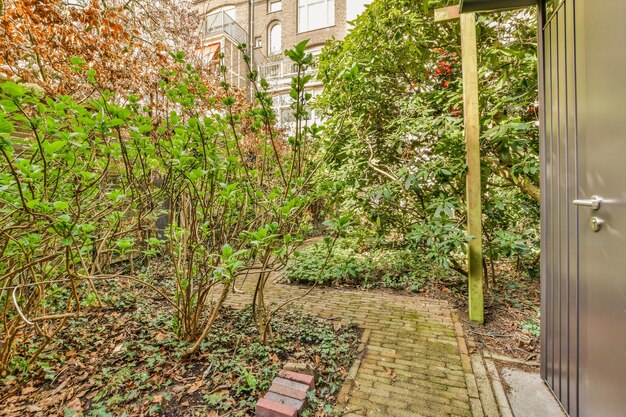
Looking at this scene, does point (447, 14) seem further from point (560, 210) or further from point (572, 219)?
point (572, 219)

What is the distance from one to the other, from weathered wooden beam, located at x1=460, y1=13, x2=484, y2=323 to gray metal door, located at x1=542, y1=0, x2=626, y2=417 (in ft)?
3.00

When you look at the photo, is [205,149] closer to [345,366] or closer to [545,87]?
[345,366]

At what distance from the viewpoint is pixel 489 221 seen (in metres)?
3.60

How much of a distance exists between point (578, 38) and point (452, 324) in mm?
2564

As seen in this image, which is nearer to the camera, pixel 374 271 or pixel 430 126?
pixel 430 126

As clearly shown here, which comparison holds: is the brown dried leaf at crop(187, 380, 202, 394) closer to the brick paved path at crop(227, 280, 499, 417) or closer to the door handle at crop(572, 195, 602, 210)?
the brick paved path at crop(227, 280, 499, 417)

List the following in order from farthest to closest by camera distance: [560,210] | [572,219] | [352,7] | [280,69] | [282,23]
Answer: [282,23]
[352,7]
[280,69]
[560,210]
[572,219]

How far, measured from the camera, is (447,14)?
299cm

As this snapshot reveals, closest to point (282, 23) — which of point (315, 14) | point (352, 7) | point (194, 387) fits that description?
point (315, 14)

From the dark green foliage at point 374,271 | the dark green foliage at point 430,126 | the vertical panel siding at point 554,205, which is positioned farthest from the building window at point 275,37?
the vertical panel siding at point 554,205

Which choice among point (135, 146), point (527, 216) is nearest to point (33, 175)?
point (135, 146)

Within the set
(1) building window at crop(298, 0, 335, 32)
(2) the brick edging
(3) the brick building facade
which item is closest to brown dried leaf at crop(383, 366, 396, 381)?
(2) the brick edging

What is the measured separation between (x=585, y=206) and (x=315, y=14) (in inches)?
631

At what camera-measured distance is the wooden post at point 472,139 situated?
2906mm
